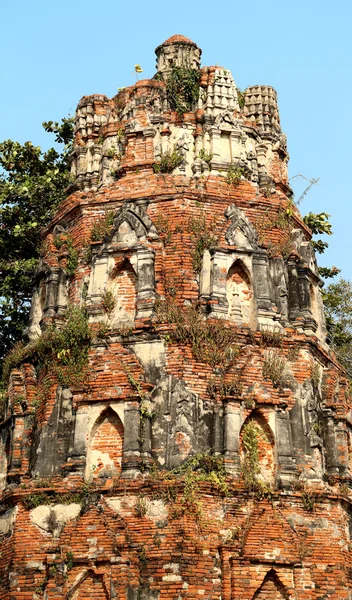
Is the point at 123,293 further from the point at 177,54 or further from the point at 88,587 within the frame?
the point at 177,54

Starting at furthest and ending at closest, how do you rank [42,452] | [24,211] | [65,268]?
[24,211] → [65,268] → [42,452]

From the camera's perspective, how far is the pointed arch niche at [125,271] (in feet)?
48.2

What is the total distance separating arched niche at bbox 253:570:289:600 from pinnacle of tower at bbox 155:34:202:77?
9.81 metres

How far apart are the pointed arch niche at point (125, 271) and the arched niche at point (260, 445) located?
7.88 feet

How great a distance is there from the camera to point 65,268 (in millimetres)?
15766

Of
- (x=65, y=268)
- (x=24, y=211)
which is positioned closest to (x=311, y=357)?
A: (x=65, y=268)

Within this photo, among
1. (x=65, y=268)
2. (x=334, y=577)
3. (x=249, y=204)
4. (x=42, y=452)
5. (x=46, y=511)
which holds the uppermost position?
(x=249, y=204)

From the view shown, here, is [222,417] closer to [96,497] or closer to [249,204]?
[96,497]

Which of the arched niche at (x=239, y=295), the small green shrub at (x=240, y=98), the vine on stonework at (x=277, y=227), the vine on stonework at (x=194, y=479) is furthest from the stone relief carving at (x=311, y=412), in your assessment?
the small green shrub at (x=240, y=98)

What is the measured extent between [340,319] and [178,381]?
9.82 meters

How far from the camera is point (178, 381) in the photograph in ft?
45.1

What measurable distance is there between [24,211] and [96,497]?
881cm

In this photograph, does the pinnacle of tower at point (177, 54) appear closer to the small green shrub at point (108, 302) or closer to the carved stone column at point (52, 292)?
the carved stone column at point (52, 292)

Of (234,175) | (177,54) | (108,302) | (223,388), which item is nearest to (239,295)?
(223,388)
